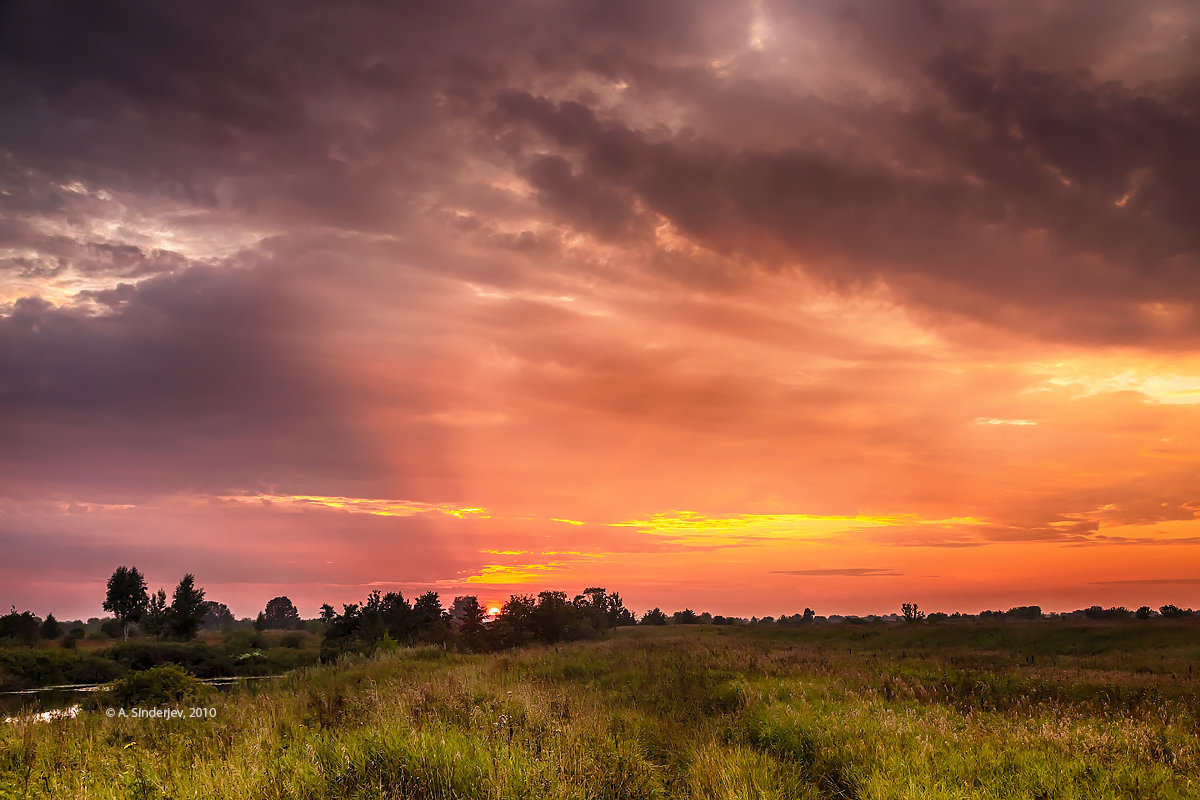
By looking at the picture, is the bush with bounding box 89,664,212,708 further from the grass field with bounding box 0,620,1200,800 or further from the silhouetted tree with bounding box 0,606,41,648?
the silhouetted tree with bounding box 0,606,41,648

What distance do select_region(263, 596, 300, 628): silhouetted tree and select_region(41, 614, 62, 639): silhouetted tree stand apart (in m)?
93.5

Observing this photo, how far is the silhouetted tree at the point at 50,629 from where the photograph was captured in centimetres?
8225

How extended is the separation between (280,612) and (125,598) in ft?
311

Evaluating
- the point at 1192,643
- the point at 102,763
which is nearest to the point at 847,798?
the point at 102,763

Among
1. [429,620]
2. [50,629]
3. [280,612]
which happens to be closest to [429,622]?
[429,620]

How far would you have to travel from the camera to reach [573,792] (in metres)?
8.22

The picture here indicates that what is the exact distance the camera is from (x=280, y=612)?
597ft

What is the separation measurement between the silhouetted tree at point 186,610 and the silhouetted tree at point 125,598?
14261 mm

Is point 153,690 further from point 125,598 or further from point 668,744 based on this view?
point 125,598

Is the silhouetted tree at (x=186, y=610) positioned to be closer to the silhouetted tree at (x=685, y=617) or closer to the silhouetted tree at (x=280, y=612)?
the silhouetted tree at (x=685, y=617)

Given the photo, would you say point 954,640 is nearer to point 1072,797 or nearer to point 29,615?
point 1072,797

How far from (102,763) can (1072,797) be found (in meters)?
13.4

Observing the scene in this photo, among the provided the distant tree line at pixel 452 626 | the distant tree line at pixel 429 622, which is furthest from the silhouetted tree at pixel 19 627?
the distant tree line at pixel 452 626

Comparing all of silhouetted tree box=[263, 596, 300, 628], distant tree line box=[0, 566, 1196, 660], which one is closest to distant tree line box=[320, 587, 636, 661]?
distant tree line box=[0, 566, 1196, 660]
